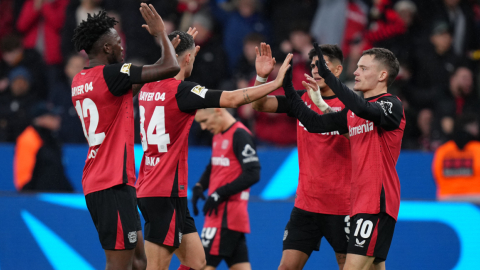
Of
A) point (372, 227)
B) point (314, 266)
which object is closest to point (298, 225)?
point (372, 227)

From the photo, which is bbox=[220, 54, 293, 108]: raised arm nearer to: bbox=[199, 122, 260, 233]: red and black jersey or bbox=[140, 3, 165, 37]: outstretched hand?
bbox=[140, 3, 165, 37]: outstretched hand

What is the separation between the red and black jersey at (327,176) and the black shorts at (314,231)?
0.20ft

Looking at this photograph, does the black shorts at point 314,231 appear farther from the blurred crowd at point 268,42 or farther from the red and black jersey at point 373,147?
the blurred crowd at point 268,42

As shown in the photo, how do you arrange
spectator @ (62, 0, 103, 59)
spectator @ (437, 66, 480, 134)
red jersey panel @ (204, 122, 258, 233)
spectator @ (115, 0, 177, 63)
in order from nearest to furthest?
1. red jersey panel @ (204, 122, 258, 233)
2. spectator @ (437, 66, 480, 134)
3. spectator @ (115, 0, 177, 63)
4. spectator @ (62, 0, 103, 59)

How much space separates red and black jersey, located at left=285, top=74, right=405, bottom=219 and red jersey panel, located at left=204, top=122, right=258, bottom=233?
80.9 inches

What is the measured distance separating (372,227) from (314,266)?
2.80 m

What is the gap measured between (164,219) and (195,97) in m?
1.13

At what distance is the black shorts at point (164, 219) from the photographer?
5.32 meters

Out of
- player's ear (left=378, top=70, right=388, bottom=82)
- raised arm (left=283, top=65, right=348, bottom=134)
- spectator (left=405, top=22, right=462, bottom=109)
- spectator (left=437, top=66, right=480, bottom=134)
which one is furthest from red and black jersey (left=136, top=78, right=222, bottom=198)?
spectator (left=405, top=22, right=462, bottom=109)

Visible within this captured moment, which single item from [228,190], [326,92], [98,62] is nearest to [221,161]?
[228,190]

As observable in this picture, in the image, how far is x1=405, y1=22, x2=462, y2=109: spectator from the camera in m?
10.3

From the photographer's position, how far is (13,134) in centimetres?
1144

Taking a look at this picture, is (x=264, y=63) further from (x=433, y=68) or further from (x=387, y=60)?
(x=433, y=68)

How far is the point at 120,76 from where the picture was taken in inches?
186
